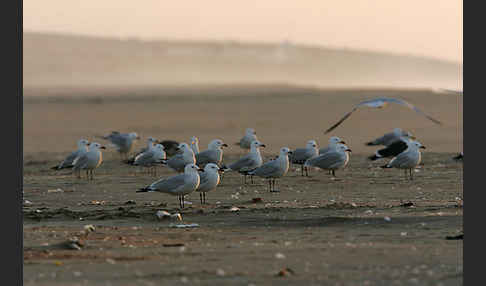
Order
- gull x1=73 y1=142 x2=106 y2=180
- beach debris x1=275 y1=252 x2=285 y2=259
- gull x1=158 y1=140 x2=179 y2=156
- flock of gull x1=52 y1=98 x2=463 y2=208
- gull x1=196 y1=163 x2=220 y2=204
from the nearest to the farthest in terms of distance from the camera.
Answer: beach debris x1=275 y1=252 x2=285 y2=259, flock of gull x1=52 y1=98 x2=463 y2=208, gull x1=196 y1=163 x2=220 y2=204, gull x1=73 y1=142 x2=106 y2=180, gull x1=158 y1=140 x2=179 y2=156

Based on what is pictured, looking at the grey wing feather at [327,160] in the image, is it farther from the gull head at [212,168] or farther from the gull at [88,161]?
the gull at [88,161]

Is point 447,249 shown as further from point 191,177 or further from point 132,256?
point 191,177

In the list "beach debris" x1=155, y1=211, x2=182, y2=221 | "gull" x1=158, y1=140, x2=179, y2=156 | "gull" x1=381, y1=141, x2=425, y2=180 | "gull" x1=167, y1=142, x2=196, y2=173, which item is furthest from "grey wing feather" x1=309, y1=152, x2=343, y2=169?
"beach debris" x1=155, y1=211, x2=182, y2=221

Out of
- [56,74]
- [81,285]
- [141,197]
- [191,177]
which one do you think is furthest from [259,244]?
[56,74]

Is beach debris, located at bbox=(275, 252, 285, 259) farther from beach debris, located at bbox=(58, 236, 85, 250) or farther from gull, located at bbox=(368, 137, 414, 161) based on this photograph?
gull, located at bbox=(368, 137, 414, 161)

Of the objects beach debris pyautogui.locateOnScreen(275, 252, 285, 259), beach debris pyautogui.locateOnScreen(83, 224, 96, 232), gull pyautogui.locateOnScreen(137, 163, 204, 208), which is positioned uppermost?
gull pyautogui.locateOnScreen(137, 163, 204, 208)

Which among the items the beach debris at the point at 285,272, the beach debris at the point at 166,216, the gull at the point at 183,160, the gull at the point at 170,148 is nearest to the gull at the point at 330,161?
the gull at the point at 183,160

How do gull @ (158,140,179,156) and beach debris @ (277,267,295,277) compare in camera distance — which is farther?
gull @ (158,140,179,156)

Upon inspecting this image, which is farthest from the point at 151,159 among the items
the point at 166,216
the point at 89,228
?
the point at 89,228

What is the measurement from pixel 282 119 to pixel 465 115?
35.1 meters

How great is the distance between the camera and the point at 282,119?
45.2 m

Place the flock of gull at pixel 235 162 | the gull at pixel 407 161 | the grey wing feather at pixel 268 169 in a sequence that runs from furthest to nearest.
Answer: the gull at pixel 407 161 → the grey wing feather at pixel 268 169 → the flock of gull at pixel 235 162

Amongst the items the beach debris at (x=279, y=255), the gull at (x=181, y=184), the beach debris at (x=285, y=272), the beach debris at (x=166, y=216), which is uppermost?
the gull at (x=181, y=184)

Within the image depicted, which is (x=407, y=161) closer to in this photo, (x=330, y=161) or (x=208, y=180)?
(x=330, y=161)
